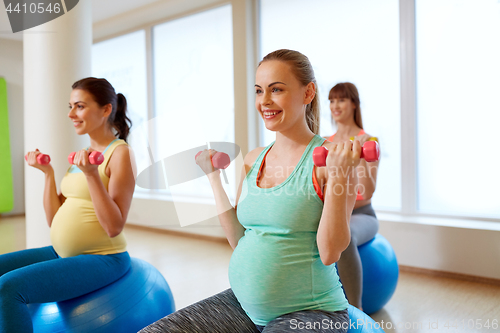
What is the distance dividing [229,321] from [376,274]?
133cm

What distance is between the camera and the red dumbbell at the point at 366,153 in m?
0.96

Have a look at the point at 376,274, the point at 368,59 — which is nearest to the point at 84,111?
the point at 376,274

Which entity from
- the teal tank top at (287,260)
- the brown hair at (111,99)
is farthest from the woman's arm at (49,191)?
the teal tank top at (287,260)

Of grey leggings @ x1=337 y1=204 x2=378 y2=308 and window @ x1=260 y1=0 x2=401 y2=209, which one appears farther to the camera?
window @ x1=260 y1=0 x2=401 y2=209

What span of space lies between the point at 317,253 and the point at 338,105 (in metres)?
1.60

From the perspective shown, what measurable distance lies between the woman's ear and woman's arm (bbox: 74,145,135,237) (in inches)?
34.2

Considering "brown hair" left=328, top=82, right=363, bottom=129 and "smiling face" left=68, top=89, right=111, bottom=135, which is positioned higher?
"brown hair" left=328, top=82, right=363, bottom=129

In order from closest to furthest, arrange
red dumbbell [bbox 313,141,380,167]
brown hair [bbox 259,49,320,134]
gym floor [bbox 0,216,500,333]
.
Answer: red dumbbell [bbox 313,141,380,167] → brown hair [bbox 259,49,320,134] → gym floor [bbox 0,216,500,333]

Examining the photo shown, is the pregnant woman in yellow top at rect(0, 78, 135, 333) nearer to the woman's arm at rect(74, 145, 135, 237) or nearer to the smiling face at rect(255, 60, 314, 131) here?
the woman's arm at rect(74, 145, 135, 237)

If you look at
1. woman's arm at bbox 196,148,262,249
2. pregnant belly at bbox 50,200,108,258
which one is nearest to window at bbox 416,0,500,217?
woman's arm at bbox 196,148,262,249

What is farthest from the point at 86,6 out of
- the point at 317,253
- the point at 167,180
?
the point at 317,253

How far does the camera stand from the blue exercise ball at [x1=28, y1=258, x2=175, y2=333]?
61.6 inches

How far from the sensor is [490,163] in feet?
9.84

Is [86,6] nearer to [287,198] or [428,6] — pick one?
[287,198]
